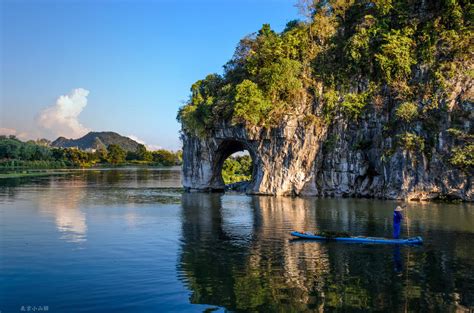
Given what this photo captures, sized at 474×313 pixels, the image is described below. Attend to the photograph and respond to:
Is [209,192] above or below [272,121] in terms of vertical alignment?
below

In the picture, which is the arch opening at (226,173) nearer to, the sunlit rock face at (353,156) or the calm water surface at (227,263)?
the sunlit rock face at (353,156)

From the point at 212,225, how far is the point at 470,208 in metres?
21.9

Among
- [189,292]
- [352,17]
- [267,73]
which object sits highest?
[352,17]

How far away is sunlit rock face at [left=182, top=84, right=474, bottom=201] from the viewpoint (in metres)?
43.9

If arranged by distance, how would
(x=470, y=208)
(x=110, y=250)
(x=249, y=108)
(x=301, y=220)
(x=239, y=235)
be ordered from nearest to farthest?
(x=110, y=250)
(x=239, y=235)
(x=301, y=220)
(x=470, y=208)
(x=249, y=108)

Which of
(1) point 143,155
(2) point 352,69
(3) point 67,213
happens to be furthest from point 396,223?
(1) point 143,155

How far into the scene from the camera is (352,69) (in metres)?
51.2

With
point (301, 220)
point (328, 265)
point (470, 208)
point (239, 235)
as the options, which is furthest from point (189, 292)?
point (470, 208)

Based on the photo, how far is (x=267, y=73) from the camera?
5100 centimetres

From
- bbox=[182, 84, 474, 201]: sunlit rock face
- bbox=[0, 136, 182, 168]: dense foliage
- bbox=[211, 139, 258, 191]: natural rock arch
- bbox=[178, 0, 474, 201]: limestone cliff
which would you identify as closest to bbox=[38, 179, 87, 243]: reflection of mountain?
bbox=[211, 139, 258, 191]: natural rock arch

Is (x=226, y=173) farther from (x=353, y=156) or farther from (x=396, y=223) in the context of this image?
(x=396, y=223)

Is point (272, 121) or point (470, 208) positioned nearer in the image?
point (470, 208)

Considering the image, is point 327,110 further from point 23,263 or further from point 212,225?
point 23,263

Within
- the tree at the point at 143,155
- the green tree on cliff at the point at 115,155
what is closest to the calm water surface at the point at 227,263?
the green tree on cliff at the point at 115,155
